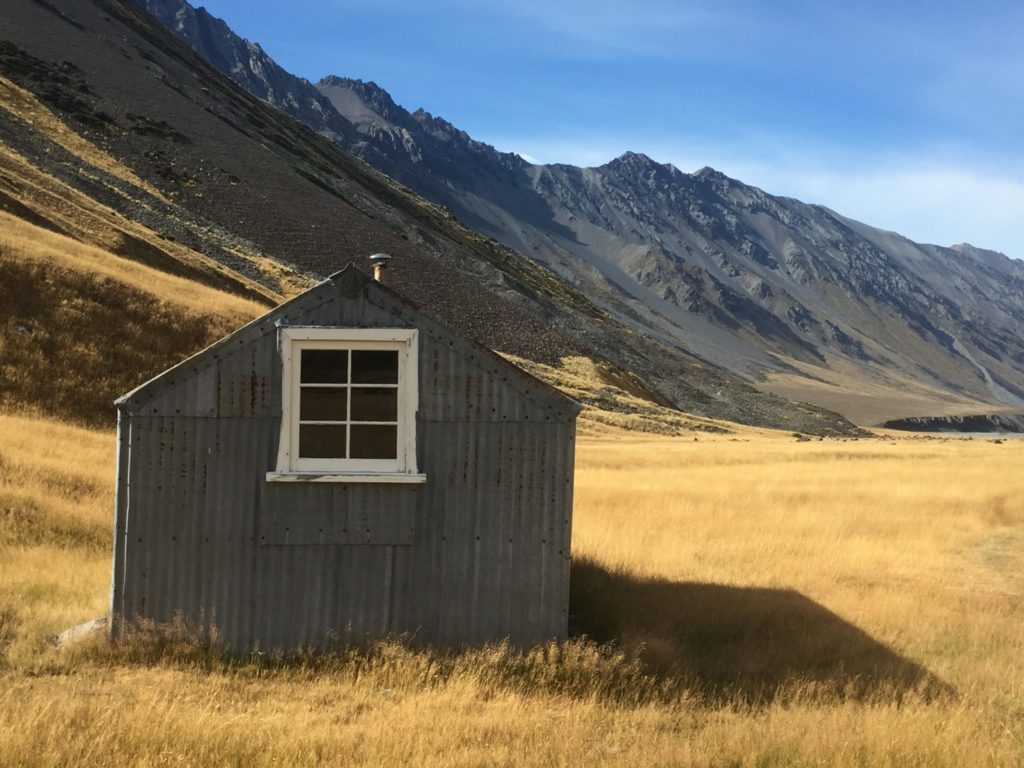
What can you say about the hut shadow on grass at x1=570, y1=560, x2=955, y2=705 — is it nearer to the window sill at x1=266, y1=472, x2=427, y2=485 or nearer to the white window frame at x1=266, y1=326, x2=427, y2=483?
the window sill at x1=266, y1=472, x2=427, y2=485

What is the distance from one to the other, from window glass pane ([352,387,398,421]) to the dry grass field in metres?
2.38

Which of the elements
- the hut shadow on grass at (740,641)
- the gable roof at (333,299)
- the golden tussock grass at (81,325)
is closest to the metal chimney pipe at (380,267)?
the gable roof at (333,299)

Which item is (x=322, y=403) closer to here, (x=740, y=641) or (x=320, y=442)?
(x=320, y=442)

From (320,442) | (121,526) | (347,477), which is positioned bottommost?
(121,526)

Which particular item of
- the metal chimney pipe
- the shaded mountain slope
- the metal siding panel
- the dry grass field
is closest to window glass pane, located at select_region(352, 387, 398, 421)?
the metal chimney pipe

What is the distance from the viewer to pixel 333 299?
8.91 meters

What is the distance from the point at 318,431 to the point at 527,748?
161 inches

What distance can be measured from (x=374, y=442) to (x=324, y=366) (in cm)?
95

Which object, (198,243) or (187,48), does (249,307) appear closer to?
(198,243)

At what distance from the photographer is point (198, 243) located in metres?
65.4

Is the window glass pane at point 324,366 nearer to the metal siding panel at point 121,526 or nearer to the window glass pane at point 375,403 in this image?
the window glass pane at point 375,403

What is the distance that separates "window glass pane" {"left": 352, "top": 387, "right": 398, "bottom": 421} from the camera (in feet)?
30.6

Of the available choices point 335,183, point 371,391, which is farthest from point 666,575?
point 335,183

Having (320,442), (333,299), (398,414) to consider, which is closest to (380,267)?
(333,299)
